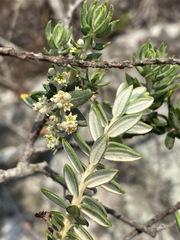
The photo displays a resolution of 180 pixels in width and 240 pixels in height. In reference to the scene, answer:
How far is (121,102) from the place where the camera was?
87cm

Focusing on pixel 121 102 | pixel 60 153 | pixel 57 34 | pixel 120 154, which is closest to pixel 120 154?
pixel 120 154

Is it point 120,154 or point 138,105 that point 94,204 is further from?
point 138,105

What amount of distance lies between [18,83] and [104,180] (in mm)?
Answer: 2975

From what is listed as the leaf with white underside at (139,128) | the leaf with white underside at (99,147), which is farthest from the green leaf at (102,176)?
the leaf with white underside at (139,128)

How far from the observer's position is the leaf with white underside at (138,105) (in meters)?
0.88

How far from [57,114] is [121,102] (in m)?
0.14

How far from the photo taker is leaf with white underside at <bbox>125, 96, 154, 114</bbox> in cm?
88

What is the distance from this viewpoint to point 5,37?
377 centimetres

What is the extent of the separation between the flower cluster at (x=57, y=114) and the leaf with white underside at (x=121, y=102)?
8cm

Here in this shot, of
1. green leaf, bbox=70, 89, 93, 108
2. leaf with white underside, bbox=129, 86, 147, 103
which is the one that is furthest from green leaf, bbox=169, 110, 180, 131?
green leaf, bbox=70, 89, 93, 108

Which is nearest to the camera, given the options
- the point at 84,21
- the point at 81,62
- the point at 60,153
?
the point at 81,62

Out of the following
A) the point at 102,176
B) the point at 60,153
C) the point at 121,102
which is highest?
the point at 121,102

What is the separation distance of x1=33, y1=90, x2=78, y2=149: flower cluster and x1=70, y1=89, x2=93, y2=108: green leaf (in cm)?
1

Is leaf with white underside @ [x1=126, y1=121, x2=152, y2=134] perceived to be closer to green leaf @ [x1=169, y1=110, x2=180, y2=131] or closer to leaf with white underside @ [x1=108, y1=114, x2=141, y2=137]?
leaf with white underside @ [x1=108, y1=114, x2=141, y2=137]
